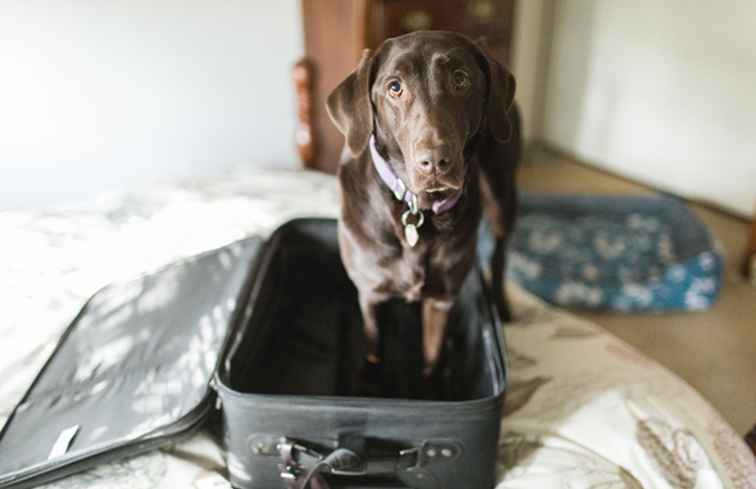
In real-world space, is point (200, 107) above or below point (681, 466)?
above

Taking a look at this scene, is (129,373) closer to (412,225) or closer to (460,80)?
(412,225)

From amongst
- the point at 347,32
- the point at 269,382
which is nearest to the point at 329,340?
the point at 269,382

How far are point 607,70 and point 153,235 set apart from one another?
5.95 feet

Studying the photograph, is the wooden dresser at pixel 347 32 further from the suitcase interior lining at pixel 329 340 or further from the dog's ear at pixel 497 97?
the dog's ear at pixel 497 97

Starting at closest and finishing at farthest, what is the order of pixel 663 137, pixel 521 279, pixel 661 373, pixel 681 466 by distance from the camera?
pixel 681 466, pixel 661 373, pixel 521 279, pixel 663 137

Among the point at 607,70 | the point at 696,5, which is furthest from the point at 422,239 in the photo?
the point at 607,70

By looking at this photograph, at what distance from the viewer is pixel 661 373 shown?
4.53 ft

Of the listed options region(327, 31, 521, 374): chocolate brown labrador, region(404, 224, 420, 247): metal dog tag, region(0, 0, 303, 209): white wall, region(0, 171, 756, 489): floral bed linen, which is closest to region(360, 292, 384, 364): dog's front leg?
region(327, 31, 521, 374): chocolate brown labrador

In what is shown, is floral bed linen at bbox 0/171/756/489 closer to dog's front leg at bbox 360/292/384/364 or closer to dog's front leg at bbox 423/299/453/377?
dog's front leg at bbox 423/299/453/377

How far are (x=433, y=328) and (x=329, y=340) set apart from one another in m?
0.30

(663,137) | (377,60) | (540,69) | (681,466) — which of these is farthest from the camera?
(540,69)

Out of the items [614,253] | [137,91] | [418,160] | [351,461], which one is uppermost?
[418,160]

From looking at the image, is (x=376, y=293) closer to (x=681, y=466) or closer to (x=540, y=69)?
(x=681, y=466)

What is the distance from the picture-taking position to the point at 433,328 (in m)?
1.28
